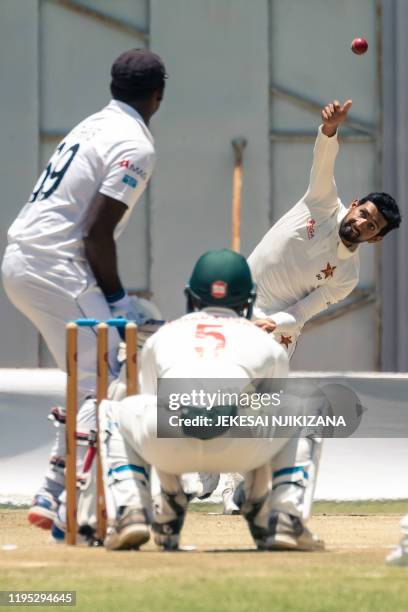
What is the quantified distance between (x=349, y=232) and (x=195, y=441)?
2263 mm

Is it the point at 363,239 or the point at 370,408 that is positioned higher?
the point at 363,239

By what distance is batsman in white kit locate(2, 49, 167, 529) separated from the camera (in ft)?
19.6

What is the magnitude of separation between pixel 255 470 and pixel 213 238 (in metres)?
6.57

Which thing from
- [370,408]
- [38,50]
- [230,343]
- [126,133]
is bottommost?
[370,408]

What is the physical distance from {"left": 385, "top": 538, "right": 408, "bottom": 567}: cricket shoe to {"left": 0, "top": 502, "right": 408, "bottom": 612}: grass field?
0.03 metres

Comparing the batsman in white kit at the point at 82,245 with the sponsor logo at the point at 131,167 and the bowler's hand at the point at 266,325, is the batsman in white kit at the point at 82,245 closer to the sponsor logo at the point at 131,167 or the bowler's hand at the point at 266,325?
the sponsor logo at the point at 131,167

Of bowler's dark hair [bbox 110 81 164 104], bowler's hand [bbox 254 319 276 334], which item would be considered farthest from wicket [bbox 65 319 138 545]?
bowler's hand [bbox 254 319 276 334]

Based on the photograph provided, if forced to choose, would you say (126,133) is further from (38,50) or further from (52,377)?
(38,50)

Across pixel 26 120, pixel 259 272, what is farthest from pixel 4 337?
pixel 259 272

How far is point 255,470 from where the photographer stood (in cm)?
560

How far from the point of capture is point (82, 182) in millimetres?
6070

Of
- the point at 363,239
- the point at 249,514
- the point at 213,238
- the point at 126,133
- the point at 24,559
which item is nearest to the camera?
the point at 24,559

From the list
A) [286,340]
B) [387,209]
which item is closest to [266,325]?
[286,340]

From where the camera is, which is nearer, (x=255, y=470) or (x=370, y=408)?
(x=255, y=470)
